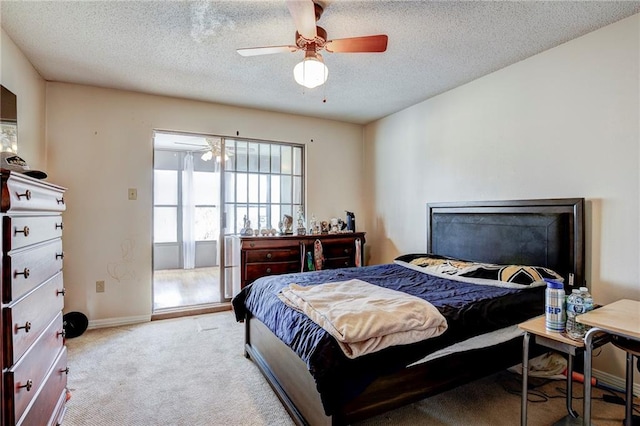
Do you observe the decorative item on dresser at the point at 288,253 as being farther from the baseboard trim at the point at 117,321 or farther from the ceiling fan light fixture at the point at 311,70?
the ceiling fan light fixture at the point at 311,70

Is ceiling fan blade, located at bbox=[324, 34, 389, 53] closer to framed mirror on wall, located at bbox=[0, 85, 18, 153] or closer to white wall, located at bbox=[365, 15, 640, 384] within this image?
white wall, located at bbox=[365, 15, 640, 384]

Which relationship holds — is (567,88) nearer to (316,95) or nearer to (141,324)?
(316,95)

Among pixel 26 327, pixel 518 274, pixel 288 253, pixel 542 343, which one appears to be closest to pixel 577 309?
pixel 542 343

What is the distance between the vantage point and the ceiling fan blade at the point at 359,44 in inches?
80.8

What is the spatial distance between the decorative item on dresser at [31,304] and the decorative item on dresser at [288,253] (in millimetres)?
1960

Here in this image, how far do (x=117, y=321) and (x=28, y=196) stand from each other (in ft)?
8.93

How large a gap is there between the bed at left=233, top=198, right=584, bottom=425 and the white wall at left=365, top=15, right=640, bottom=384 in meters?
0.16

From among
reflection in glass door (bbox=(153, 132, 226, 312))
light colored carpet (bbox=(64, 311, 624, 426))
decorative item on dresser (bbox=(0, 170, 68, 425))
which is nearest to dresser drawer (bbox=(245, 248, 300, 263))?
light colored carpet (bbox=(64, 311, 624, 426))

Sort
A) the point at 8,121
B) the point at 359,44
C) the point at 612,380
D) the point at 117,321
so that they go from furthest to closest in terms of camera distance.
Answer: the point at 117,321
the point at 8,121
the point at 612,380
the point at 359,44

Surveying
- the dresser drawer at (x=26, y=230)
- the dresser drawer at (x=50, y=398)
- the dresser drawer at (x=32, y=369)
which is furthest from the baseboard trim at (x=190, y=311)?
the dresser drawer at (x=26, y=230)

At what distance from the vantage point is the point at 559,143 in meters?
2.64

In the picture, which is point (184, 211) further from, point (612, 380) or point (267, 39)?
point (612, 380)

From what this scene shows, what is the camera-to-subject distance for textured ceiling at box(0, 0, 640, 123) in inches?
84.2

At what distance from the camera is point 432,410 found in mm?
2004
